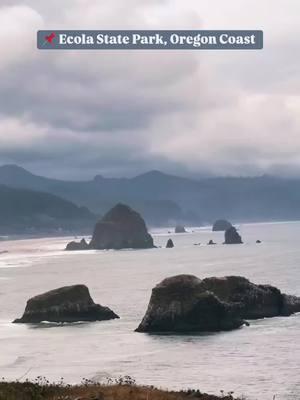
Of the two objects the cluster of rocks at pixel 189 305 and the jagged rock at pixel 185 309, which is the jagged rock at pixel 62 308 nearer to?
the cluster of rocks at pixel 189 305

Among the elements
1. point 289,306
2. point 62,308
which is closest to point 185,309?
point 289,306

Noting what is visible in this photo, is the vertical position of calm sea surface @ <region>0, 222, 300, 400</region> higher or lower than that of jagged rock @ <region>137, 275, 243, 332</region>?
lower

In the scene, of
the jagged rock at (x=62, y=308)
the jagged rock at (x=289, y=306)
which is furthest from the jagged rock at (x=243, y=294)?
the jagged rock at (x=62, y=308)

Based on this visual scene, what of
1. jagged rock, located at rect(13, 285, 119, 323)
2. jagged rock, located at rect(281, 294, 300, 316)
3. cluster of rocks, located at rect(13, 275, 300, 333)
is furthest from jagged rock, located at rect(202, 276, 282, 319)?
jagged rock, located at rect(13, 285, 119, 323)

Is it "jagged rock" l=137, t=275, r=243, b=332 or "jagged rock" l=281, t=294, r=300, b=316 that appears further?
"jagged rock" l=281, t=294, r=300, b=316

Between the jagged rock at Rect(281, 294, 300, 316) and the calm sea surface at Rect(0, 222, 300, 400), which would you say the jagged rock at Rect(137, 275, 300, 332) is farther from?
the jagged rock at Rect(281, 294, 300, 316)

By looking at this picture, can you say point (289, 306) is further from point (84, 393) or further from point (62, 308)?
point (84, 393)

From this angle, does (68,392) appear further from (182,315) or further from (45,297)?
(45,297)
